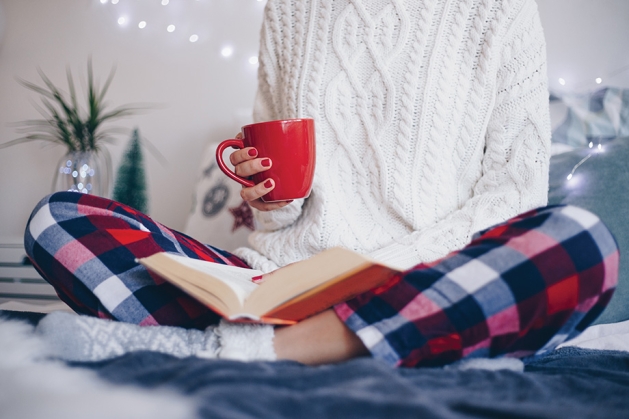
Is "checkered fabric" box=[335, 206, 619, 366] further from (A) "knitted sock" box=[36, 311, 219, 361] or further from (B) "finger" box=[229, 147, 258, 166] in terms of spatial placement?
(B) "finger" box=[229, 147, 258, 166]

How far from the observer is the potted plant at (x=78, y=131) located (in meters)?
1.94

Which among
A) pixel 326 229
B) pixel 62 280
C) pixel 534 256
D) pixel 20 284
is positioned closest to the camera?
pixel 534 256

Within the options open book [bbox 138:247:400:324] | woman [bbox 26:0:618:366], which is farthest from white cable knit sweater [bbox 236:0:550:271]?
open book [bbox 138:247:400:324]

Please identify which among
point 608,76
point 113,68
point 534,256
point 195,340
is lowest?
point 195,340

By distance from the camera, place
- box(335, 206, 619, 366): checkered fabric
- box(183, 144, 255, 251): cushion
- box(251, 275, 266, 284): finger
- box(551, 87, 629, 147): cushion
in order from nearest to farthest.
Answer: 1. box(335, 206, 619, 366): checkered fabric
2. box(251, 275, 266, 284): finger
3. box(551, 87, 629, 147): cushion
4. box(183, 144, 255, 251): cushion

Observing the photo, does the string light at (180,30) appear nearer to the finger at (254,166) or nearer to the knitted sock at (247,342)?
the finger at (254,166)

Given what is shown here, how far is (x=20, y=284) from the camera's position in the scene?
1889mm

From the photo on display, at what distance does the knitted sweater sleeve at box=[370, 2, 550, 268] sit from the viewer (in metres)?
0.81

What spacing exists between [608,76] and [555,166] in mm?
433

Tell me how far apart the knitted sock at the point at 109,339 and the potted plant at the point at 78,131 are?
152 cm

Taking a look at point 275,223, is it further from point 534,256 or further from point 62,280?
point 534,256


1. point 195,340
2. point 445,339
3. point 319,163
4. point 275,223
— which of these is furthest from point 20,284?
point 445,339

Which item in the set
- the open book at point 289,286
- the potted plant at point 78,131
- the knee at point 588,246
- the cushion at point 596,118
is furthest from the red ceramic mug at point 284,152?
the potted plant at point 78,131

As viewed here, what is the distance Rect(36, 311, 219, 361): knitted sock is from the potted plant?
1.52m
